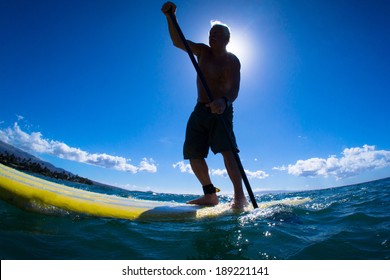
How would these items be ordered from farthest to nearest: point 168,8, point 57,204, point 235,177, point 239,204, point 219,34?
point 219,34 < point 168,8 < point 235,177 < point 239,204 < point 57,204

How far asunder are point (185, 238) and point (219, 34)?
3.29 meters

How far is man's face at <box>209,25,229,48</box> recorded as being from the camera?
4020 millimetres

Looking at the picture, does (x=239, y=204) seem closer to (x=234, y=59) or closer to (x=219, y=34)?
(x=234, y=59)

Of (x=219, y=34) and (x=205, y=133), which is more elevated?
(x=219, y=34)

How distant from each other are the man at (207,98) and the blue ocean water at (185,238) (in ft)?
4.62

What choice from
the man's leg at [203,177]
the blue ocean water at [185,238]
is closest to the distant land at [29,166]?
the man's leg at [203,177]

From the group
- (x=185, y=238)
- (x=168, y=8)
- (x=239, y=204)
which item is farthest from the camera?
(x=168, y=8)

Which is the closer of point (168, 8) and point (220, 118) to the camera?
point (220, 118)

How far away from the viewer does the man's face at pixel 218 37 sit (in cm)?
402

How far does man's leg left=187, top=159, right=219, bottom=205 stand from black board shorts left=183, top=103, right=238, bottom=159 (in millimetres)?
109

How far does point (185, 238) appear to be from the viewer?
2.10 meters

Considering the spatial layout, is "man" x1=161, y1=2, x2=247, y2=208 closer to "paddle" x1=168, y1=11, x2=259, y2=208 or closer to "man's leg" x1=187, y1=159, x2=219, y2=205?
"man's leg" x1=187, y1=159, x2=219, y2=205

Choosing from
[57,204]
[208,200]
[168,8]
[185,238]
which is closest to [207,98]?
[168,8]

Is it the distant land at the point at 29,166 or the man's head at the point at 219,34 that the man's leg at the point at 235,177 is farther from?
the distant land at the point at 29,166
